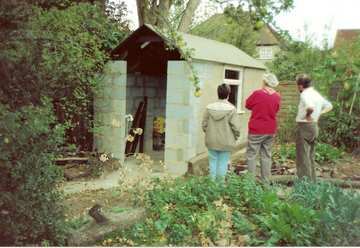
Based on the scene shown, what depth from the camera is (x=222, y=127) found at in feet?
24.4

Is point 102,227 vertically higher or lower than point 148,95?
lower

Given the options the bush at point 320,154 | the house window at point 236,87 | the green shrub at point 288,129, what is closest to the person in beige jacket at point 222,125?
the bush at point 320,154

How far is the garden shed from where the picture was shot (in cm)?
986

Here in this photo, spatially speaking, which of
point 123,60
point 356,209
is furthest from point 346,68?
point 356,209

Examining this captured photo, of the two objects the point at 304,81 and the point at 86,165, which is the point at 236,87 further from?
the point at 304,81

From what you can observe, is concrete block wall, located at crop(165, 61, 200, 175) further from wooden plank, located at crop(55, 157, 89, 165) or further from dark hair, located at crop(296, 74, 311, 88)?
dark hair, located at crop(296, 74, 311, 88)

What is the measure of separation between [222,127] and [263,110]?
2.27 feet

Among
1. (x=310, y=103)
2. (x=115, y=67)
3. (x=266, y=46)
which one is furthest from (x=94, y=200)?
(x=266, y=46)

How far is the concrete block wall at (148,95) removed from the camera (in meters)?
11.8

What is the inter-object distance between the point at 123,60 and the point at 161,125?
8.54ft

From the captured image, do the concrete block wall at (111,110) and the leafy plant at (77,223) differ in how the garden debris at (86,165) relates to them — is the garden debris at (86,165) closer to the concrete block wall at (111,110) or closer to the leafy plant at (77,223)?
the concrete block wall at (111,110)

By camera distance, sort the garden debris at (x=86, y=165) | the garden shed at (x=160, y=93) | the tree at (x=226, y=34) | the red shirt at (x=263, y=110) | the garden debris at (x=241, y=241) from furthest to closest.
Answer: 1. the tree at (x=226, y=34)
2. the garden shed at (x=160, y=93)
3. the garden debris at (x=86, y=165)
4. the red shirt at (x=263, y=110)
5. the garden debris at (x=241, y=241)

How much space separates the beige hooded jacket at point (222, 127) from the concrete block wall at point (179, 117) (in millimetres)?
2318

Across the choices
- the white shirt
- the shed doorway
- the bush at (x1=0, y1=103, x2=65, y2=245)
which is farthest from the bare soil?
the shed doorway
